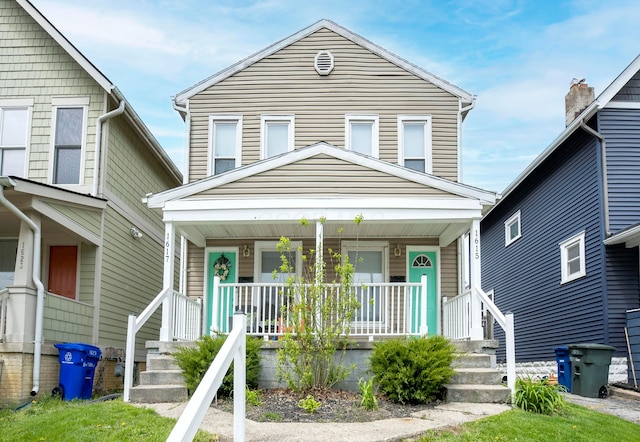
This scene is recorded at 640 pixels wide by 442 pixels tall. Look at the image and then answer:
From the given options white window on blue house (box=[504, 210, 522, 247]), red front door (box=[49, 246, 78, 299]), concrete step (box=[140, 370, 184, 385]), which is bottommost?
concrete step (box=[140, 370, 184, 385])

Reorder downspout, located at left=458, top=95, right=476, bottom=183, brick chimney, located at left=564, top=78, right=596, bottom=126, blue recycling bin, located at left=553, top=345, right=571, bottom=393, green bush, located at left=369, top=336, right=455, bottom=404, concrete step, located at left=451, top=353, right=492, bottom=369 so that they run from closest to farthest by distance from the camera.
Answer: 1. green bush, located at left=369, top=336, right=455, bottom=404
2. concrete step, located at left=451, top=353, right=492, bottom=369
3. blue recycling bin, located at left=553, top=345, right=571, bottom=393
4. downspout, located at left=458, top=95, right=476, bottom=183
5. brick chimney, located at left=564, top=78, right=596, bottom=126

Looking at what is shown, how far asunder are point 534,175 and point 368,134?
259 inches

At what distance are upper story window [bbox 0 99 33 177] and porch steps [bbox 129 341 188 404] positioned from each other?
5754mm

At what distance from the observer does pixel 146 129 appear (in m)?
15.8

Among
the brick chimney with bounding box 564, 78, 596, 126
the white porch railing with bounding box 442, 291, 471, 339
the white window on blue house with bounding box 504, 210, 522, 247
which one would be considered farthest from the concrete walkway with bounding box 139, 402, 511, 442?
the white window on blue house with bounding box 504, 210, 522, 247

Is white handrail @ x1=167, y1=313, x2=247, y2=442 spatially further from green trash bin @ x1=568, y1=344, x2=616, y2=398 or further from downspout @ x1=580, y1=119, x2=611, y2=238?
downspout @ x1=580, y1=119, x2=611, y2=238

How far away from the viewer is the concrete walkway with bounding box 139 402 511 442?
6.64 metres

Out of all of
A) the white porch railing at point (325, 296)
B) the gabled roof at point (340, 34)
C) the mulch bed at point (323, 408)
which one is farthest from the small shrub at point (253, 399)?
the gabled roof at point (340, 34)

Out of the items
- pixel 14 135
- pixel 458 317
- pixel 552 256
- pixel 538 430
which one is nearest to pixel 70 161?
pixel 14 135

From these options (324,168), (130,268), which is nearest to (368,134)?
(324,168)

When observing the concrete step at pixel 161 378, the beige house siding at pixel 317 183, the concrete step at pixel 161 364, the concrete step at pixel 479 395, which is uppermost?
the beige house siding at pixel 317 183

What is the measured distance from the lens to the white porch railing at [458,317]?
1104cm

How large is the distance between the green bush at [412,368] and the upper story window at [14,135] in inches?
347

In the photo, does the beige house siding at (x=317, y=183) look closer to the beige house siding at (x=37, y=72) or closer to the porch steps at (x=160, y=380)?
the porch steps at (x=160, y=380)
